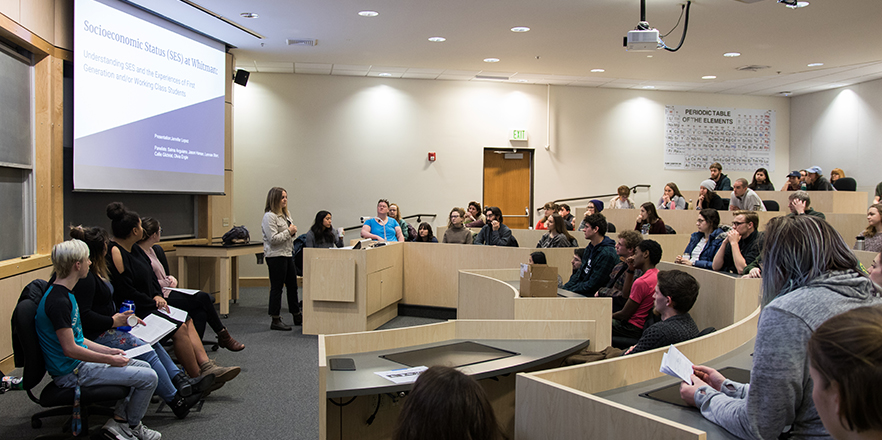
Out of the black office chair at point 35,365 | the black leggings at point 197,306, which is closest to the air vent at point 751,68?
the black leggings at point 197,306

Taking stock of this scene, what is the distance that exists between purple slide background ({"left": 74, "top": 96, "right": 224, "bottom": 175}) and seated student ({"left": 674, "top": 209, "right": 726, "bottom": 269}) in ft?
18.2

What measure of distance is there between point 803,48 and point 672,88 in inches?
131

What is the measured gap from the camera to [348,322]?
19.7ft

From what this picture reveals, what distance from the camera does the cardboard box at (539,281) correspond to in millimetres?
3895

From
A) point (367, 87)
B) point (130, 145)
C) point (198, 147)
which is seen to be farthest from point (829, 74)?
point (130, 145)

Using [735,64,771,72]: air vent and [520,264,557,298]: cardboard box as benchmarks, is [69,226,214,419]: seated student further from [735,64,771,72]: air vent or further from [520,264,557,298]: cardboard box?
[735,64,771,72]: air vent

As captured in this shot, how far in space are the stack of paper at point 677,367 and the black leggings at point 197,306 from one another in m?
3.72

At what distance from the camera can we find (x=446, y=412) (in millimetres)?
1271

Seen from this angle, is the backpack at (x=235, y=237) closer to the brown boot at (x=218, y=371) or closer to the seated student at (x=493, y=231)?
the seated student at (x=493, y=231)

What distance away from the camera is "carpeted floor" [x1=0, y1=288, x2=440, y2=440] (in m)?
3.49

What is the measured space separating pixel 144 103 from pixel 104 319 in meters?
3.48

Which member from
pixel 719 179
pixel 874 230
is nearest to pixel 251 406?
pixel 874 230

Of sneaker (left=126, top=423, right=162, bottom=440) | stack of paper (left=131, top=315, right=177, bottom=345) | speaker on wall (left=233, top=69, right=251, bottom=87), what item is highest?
speaker on wall (left=233, top=69, right=251, bottom=87)

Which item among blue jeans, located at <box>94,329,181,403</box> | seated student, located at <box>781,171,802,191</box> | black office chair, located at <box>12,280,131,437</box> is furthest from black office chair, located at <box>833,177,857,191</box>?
black office chair, located at <box>12,280,131,437</box>
